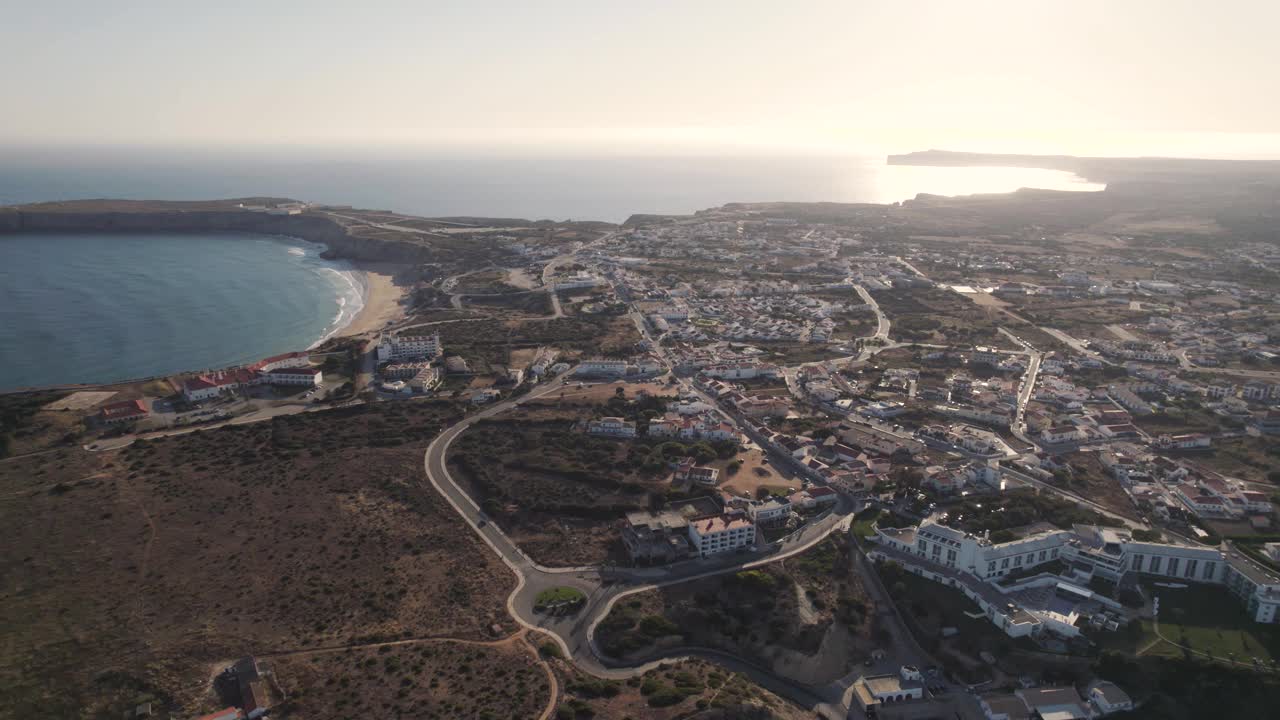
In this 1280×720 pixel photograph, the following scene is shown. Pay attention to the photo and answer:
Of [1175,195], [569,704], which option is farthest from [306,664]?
Answer: [1175,195]

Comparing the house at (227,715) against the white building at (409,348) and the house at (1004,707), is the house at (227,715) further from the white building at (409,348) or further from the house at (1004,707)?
the white building at (409,348)

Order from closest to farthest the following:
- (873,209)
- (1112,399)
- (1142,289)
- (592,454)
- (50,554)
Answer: (50,554) < (592,454) < (1112,399) < (1142,289) < (873,209)

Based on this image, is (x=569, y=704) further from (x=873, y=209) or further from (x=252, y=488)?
(x=873, y=209)

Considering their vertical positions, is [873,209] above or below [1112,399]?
above

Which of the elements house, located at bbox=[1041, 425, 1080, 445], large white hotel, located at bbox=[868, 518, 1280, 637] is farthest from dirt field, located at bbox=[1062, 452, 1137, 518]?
large white hotel, located at bbox=[868, 518, 1280, 637]

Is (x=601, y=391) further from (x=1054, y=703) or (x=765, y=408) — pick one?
(x=1054, y=703)

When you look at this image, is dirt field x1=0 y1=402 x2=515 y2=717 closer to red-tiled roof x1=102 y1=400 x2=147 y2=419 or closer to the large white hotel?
red-tiled roof x1=102 y1=400 x2=147 y2=419

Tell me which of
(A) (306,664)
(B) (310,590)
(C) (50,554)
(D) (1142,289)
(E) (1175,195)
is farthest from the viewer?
(E) (1175,195)

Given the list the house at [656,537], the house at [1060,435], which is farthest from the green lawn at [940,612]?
the house at [1060,435]
